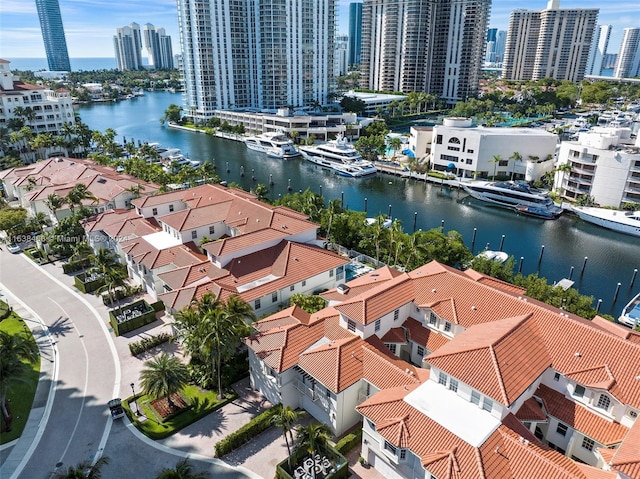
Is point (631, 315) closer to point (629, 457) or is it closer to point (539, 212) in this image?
point (629, 457)

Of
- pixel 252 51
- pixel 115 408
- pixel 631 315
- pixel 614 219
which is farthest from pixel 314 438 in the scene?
pixel 252 51

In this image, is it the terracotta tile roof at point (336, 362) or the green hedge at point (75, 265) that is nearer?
the terracotta tile roof at point (336, 362)

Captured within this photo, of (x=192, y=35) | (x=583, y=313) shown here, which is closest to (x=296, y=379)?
(x=583, y=313)

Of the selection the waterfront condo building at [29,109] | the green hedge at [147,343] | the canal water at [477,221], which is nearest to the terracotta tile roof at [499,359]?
the green hedge at [147,343]

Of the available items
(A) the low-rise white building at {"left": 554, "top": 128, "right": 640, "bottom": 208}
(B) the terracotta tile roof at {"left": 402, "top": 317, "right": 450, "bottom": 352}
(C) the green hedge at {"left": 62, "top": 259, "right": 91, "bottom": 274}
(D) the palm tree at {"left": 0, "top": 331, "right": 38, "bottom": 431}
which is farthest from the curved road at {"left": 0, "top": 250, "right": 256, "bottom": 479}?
(A) the low-rise white building at {"left": 554, "top": 128, "right": 640, "bottom": 208}

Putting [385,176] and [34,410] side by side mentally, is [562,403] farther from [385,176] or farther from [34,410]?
[385,176]

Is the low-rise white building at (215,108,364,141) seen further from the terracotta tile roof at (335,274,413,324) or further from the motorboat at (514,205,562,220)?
the terracotta tile roof at (335,274,413,324)

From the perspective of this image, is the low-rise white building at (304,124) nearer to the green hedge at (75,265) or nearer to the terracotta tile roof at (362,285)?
the green hedge at (75,265)
